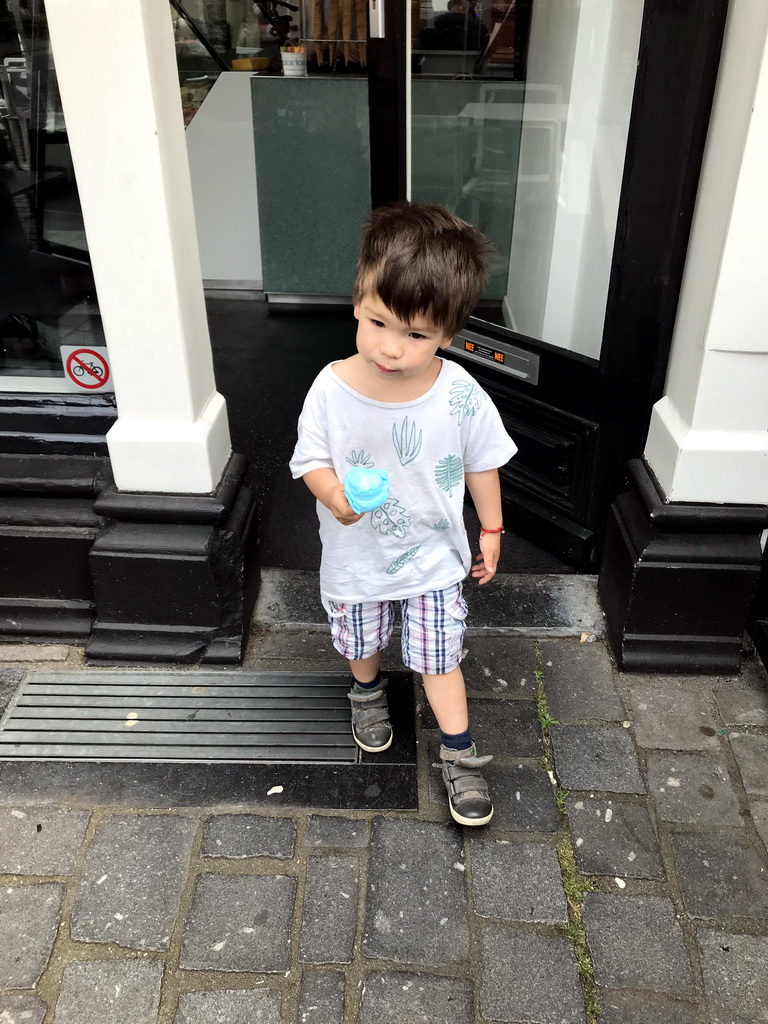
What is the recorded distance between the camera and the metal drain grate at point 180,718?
2275 millimetres

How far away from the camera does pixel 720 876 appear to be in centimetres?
195

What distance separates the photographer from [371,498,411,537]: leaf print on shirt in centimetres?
189

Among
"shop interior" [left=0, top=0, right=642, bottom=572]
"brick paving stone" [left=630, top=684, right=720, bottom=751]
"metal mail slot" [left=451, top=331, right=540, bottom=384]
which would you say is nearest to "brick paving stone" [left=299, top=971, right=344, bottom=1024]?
"brick paving stone" [left=630, top=684, right=720, bottom=751]

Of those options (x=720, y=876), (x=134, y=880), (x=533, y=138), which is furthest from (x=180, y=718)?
(x=533, y=138)

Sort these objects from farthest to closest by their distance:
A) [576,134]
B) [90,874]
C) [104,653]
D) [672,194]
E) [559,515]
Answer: [559,515], [576,134], [104,653], [672,194], [90,874]

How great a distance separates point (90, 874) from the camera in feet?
6.37

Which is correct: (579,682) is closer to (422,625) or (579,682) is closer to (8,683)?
(422,625)

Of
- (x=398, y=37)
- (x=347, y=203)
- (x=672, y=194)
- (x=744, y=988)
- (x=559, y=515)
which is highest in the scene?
(x=398, y=37)

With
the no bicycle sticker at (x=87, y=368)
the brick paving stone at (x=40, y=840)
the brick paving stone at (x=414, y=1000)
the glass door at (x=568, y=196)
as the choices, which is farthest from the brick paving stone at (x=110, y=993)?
the glass door at (x=568, y=196)

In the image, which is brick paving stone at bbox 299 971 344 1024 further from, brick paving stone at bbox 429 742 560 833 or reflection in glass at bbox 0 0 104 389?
reflection in glass at bbox 0 0 104 389

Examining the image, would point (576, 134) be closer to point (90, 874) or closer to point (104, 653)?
point (104, 653)

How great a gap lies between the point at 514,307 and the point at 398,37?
1.01 meters

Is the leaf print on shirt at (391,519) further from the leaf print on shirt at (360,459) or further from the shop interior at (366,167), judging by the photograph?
the shop interior at (366,167)

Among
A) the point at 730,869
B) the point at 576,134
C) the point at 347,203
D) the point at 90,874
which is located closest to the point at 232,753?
the point at 90,874
